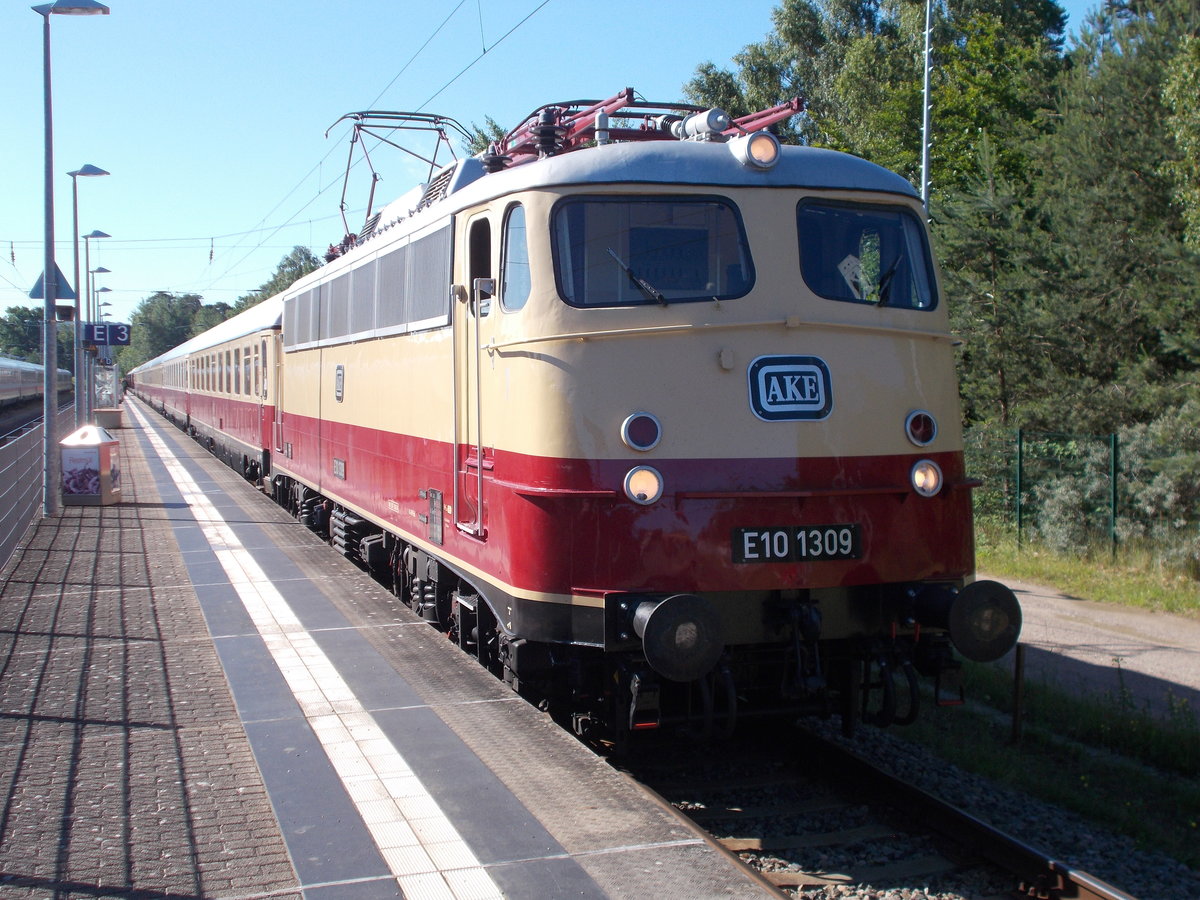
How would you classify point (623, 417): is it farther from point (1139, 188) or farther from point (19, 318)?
point (19, 318)

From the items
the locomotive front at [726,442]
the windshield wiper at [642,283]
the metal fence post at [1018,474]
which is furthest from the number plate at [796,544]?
the metal fence post at [1018,474]

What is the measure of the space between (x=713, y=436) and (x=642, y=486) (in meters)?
0.46

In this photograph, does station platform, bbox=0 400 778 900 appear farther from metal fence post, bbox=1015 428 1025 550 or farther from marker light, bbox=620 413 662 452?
metal fence post, bbox=1015 428 1025 550

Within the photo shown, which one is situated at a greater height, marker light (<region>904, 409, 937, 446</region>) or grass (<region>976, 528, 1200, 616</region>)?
marker light (<region>904, 409, 937, 446</region>)

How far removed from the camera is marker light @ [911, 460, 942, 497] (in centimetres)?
591

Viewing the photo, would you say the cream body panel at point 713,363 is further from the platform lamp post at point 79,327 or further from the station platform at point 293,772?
the platform lamp post at point 79,327

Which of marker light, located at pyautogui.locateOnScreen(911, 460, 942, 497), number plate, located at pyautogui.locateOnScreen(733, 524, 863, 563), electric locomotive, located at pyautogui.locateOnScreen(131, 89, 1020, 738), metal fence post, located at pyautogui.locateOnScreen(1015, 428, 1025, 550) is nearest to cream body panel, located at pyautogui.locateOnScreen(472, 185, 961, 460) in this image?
electric locomotive, located at pyautogui.locateOnScreen(131, 89, 1020, 738)

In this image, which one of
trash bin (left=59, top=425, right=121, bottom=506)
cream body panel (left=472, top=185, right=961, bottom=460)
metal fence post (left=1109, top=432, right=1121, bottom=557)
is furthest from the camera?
trash bin (left=59, top=425, right=121, bottom=506)

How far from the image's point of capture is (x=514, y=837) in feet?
15.5

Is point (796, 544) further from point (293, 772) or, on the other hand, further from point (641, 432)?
point (293, 772)

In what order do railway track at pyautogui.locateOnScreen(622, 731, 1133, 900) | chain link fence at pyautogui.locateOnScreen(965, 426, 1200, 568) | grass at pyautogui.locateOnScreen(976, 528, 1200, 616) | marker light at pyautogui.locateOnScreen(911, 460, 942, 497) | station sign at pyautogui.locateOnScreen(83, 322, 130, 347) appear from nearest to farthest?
railway track at pyautogui.locateOnScreen(622, 731, 1133, 900)
marker light at pyautogui.locateOnScreen(911, 460, 942, 497)
grass at pyautogui.locateOnScreen(976, 528, 1200, 616)
chain link fence at pyautogui.locateOnScreen(965, 426, 1200, 568)
station sign at pyautogui.locateOnScreen(83, 322, 130, 347)

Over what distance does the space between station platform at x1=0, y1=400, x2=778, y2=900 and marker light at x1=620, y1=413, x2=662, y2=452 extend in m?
1.63

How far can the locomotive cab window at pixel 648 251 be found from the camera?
18.9 feet

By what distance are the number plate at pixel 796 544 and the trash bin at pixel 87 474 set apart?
47.9ft
